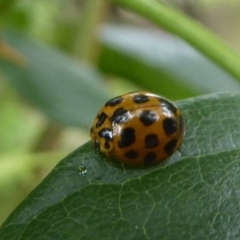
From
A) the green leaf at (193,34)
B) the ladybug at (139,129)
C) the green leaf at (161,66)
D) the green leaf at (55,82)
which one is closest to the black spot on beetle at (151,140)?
the ladybug at (139,129)

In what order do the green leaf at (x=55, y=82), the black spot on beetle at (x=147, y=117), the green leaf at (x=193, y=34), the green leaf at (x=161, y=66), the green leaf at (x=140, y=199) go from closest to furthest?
the green leaf at (x=140, y=199) < the black spot on beetle at (x=147, y=117) < the green leaf at (x=193, y=34) < the green leaf at (x=55, y=82) < the green leaf at (x=161, y=66)

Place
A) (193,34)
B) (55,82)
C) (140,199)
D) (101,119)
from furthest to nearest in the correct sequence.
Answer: (55,82) < (193,34) < (101,119) < (140,199)

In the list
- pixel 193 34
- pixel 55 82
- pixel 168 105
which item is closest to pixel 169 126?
pixel 168 105

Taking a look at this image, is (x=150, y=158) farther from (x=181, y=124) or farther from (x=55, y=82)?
(x=55, y=82)

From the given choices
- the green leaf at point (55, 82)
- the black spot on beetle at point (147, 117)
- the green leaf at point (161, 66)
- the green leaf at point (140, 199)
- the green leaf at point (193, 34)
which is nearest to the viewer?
the green leaf at point (140, 199)

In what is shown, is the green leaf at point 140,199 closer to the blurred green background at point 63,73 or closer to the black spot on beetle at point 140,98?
the black spot on beetle at point 140,98
